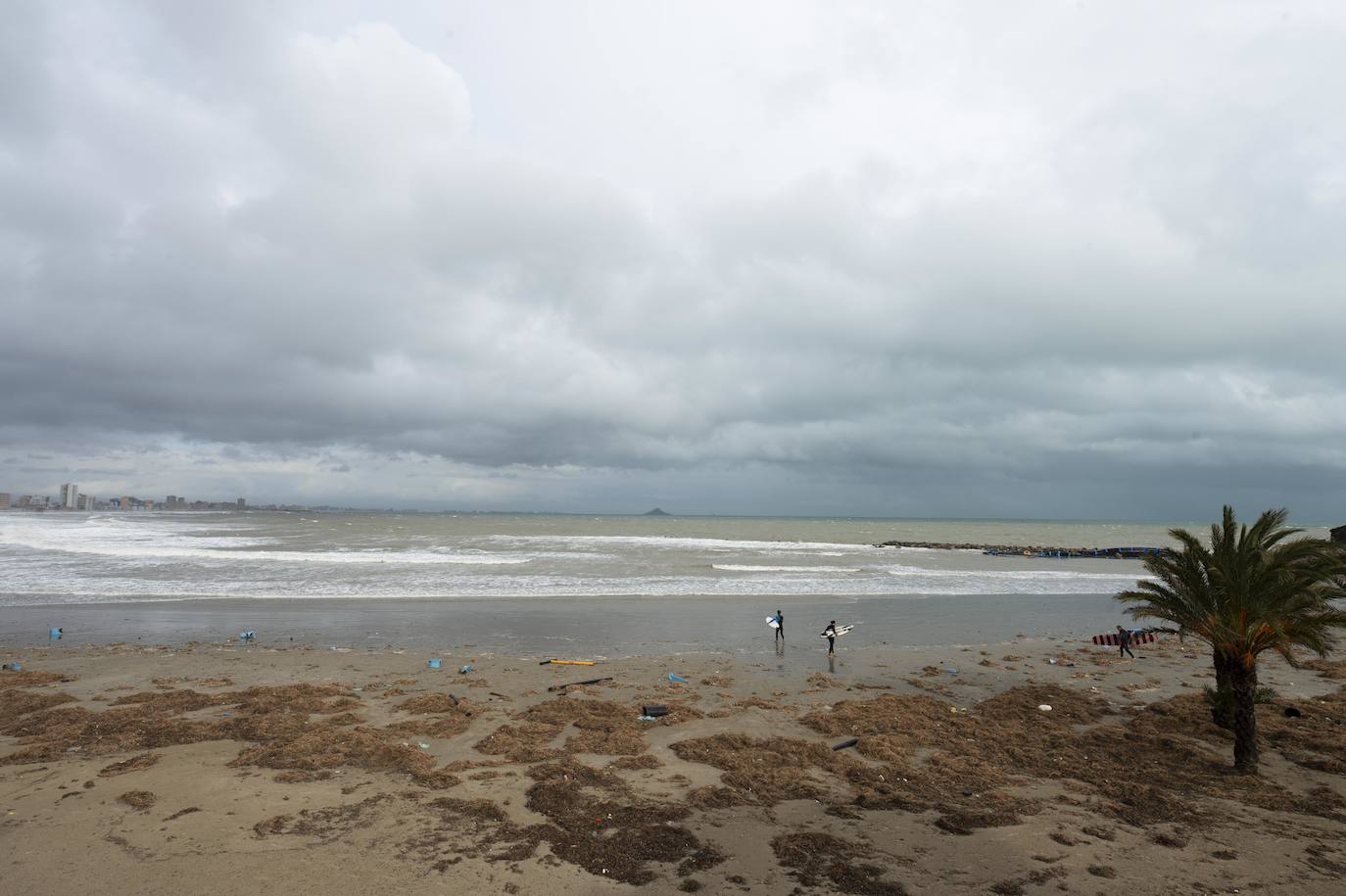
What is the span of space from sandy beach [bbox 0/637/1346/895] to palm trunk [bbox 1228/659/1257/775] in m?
0.31

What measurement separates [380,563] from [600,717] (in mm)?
33620

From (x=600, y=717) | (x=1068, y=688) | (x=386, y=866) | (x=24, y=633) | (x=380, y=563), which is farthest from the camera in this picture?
(x=380, y=563)

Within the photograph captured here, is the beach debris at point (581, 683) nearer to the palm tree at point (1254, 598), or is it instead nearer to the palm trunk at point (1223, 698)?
the palm tree at point (1254, 598)

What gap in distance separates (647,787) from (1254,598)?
28.0 ft

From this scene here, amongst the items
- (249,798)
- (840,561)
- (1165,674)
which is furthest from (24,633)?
(840,561)

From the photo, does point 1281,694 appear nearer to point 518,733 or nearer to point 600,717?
point 600,717

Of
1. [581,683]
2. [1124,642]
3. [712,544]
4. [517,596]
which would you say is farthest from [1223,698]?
[712,544]

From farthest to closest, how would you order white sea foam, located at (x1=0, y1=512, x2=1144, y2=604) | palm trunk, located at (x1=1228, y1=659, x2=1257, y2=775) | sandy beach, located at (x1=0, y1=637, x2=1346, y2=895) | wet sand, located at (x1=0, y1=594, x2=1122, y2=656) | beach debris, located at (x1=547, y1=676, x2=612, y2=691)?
white sea foam, located at (x1=0, y1=512, x2=1144, y2=604) < wet sand, located at (x1=0, y1=594, x2=1122, y2=656) < beach debris, located at (x1=547, y1=676, x2=612, y2=691) < palm trunk, located at (x1=1228, y1=659, x2=1257, y2=775) < sandy beach, located at (x1=0, y1=637, x2=1346, y2=895)

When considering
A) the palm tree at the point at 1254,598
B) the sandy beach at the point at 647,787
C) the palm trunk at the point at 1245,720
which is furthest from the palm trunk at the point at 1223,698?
the palm trunk at the point at 1245,720

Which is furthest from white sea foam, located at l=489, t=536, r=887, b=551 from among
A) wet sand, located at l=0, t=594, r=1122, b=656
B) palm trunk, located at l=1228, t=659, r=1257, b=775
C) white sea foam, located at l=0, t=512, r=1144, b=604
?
palm trunk, located at l=1228, t=659, r=1257, b=775

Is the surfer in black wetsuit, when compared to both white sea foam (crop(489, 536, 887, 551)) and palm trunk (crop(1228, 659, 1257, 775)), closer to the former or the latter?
palm trunk (crop(1228, 659, 1257, 775))

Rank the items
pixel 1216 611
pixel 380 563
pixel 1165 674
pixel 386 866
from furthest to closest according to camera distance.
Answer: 1. pixel 380 563
2. pixel 1165 674
3. pixel 1216 611
4. pixel 386 866

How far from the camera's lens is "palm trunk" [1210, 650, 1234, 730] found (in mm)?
9664

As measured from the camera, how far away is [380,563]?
3941 centimetres
